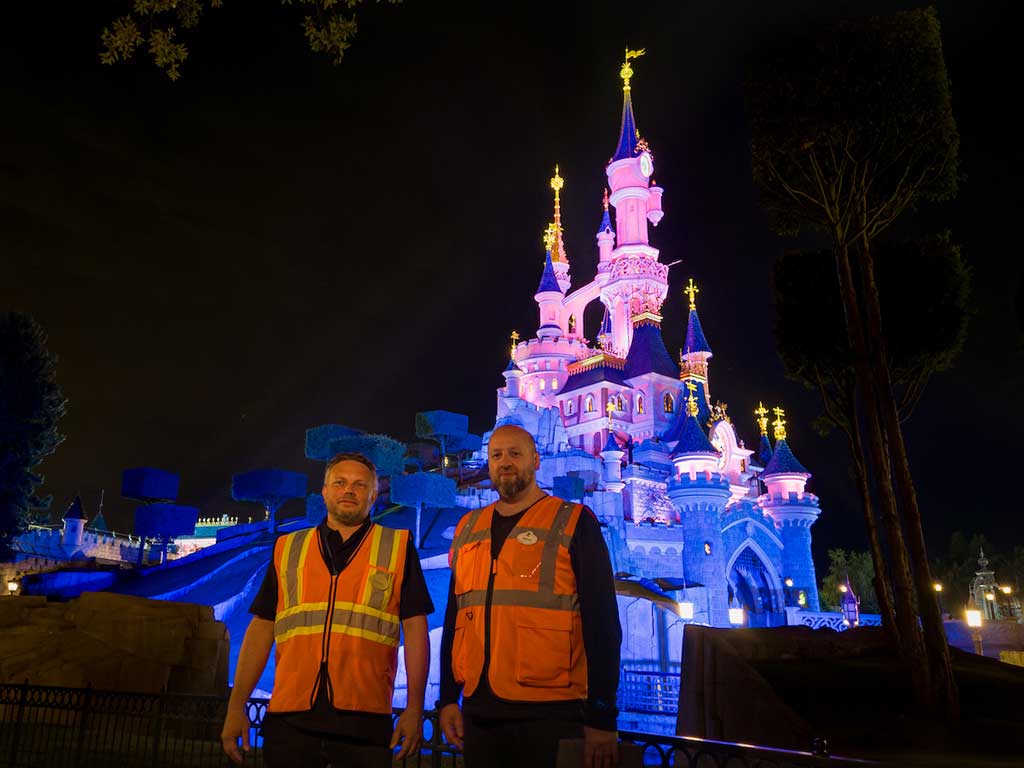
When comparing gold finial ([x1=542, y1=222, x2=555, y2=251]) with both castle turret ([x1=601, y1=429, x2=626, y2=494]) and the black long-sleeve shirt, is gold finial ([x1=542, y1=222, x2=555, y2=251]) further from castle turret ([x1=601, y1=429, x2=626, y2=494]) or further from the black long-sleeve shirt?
the black long-sleeve shirt

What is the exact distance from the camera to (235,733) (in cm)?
370

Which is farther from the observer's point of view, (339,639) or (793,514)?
(793,514)

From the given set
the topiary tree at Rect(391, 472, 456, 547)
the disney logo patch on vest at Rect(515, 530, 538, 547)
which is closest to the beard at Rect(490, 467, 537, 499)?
the disney logo patch on vest at Rect(515, 530, 538, 547)

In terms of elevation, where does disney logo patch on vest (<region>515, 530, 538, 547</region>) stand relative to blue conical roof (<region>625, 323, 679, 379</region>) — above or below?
below

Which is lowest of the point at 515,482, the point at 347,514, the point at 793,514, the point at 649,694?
the point at 649,694

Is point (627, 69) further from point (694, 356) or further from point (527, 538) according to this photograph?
point (527, 538)

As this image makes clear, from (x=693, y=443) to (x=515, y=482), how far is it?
38308 mm

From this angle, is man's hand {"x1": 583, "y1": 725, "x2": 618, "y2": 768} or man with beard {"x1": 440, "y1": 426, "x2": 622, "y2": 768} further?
man with beard {"x1": 440, "y1": 426, "x2": 622, "y2": 768}

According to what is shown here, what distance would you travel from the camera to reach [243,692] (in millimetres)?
3758

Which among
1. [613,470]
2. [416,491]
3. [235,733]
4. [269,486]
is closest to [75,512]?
[269,486]

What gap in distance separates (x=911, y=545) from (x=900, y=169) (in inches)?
270

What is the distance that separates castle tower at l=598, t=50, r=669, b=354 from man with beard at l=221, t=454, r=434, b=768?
5753 centimetres

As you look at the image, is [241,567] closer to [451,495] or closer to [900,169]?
[451,495]

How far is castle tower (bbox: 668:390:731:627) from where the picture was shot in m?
37.9
